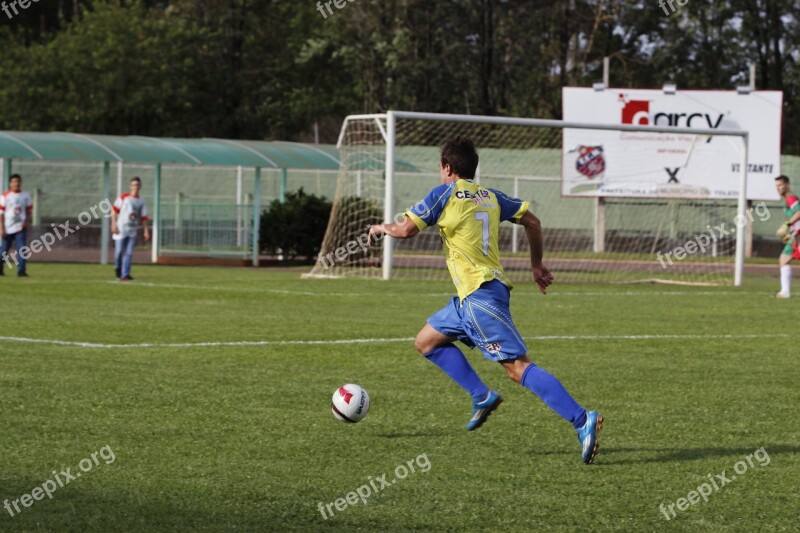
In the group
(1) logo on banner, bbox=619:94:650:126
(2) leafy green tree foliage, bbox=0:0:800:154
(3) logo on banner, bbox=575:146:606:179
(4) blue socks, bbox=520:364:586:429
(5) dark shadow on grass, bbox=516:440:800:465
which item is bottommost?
(5) dark shadow on grass, bbox=516:440:800:465

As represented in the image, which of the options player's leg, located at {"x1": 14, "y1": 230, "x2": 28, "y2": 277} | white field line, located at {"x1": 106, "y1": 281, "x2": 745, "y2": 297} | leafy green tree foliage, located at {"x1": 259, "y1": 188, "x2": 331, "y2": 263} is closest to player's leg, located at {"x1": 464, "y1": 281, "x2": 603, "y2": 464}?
white field line, located at {"x1": 106, "y1": 281, "x2": 745, "y2": 297}

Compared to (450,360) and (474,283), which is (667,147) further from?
(474,283)

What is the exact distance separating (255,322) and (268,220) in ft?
50.9

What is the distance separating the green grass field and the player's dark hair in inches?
61.9

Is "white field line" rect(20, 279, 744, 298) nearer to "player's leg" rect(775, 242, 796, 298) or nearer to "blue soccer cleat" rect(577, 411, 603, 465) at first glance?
"player's leg" rect(775, 242, 796, 298)

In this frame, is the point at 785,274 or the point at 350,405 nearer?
the point at 350,405

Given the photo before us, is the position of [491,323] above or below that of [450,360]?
above

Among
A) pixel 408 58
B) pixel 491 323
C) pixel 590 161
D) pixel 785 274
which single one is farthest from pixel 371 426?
pixel 408 58

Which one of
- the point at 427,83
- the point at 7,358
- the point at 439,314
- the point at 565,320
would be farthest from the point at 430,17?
the point at 439,314

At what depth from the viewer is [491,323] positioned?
713 cm

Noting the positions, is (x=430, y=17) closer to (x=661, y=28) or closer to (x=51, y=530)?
(x=661, y=28)

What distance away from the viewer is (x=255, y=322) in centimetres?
1473

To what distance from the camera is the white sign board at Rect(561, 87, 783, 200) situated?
29.5m

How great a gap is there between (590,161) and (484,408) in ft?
77.3
